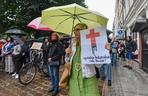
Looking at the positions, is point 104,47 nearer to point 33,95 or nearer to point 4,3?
point 33,95

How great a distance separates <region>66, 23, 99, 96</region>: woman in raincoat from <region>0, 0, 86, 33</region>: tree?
27002 millimetres

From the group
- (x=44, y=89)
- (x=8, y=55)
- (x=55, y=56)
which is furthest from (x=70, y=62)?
(x=8, y=55)

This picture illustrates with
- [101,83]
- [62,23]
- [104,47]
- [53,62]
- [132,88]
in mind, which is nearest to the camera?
[104,47]

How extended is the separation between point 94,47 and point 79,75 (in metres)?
0.50

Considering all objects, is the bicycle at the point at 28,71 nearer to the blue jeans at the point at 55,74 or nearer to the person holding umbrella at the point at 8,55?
the blue jeans at the point at 55,74

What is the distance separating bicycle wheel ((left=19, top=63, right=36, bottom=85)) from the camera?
1231 centimetres

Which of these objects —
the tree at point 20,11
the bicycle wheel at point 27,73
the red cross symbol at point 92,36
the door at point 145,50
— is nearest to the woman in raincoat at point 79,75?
the red cross symbol at point 92,36

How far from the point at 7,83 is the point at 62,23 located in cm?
677

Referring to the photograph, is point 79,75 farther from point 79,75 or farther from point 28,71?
point 28,71

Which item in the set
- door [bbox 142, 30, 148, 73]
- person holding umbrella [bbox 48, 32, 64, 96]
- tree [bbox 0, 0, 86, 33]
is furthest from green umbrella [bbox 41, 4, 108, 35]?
tree [bbox 0, 0, 86, 33]

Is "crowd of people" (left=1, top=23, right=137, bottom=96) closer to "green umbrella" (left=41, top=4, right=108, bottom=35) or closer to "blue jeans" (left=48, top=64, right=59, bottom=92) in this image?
"blue jeans" (left=48, top=64, right=59, bottom=92)

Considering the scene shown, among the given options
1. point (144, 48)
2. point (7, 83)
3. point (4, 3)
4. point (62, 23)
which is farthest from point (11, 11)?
point (62, 23)

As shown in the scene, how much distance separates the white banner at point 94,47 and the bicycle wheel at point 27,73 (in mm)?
6979

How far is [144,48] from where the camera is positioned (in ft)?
56.2
